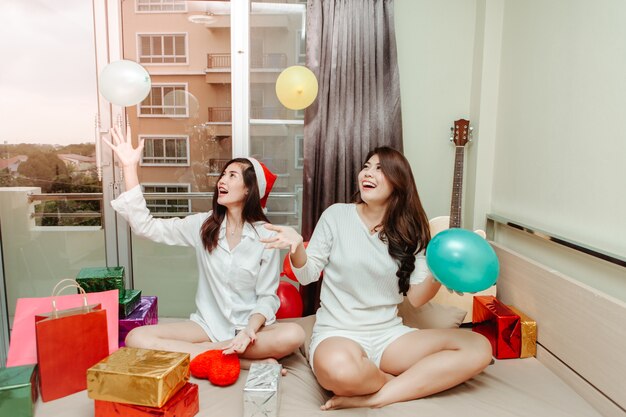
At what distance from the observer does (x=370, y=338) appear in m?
1.64

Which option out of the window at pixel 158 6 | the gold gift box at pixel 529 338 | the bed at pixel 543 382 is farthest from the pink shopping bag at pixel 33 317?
the gold gift box at pixel 529 338

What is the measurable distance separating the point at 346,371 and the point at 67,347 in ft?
3.28

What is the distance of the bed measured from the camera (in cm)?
139

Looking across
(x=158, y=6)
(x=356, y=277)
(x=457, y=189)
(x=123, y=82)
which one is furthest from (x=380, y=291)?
(x=158, y=6)

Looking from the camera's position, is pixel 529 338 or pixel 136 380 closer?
pixel 136 380

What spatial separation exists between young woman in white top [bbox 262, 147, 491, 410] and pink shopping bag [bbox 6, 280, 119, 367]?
0.79 metres

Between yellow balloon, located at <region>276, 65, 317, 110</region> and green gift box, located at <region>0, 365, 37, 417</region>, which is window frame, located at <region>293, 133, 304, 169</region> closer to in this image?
yellow balloon, located at <region>276, 65, 317, 110</region>

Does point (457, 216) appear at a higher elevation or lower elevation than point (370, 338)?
higher

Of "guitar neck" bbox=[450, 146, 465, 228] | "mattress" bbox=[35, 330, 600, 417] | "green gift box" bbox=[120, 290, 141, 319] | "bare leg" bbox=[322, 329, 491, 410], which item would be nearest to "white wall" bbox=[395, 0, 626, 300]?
"guitar neck" bbox=[450, 146, 465, 228]

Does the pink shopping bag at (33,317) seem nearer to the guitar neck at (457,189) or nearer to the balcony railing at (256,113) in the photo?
the balcony railing at (256,113)

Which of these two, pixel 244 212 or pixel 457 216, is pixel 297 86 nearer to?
pixel 244 212

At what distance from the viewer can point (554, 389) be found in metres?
1.56

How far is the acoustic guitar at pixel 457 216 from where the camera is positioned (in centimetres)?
211

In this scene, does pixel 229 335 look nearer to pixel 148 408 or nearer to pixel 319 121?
pixel 148 408
